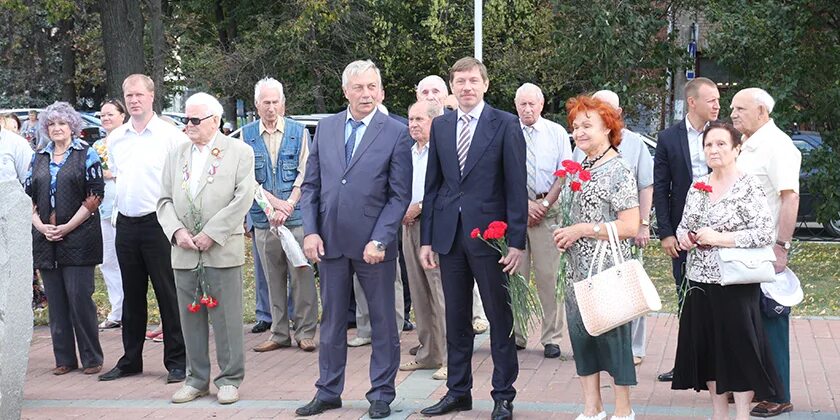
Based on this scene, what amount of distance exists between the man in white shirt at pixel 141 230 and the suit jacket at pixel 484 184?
217 centimetres

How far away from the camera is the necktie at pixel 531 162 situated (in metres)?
8.92

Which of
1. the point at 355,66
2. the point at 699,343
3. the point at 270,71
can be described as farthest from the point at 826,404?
the point at 270,71

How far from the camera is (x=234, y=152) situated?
7.87 metres

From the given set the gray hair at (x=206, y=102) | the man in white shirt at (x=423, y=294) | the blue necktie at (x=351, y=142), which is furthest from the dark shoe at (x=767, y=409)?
the gray hair at (x=206, y=102)

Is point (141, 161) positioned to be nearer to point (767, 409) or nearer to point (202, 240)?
point (202, 240)

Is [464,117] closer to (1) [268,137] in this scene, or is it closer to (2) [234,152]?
(2) [234,152]

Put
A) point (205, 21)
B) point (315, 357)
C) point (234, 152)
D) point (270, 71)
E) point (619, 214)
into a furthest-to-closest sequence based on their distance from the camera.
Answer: point (205, 21), point (270, 71), point (315, 357), point (234, 152), point (619, 214)

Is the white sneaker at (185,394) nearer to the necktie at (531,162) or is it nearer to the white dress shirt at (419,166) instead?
the white dress shirt at (419,166)

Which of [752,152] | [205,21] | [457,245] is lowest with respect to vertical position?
[457,245]

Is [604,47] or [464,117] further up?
[604,47]

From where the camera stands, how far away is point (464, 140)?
7.23 m

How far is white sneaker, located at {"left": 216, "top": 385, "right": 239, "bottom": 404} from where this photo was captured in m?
7.75

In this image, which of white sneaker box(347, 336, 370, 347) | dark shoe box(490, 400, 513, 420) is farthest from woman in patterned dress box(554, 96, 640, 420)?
white sneaker box(347, 336, 370, 347)

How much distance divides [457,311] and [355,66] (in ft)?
5.40
